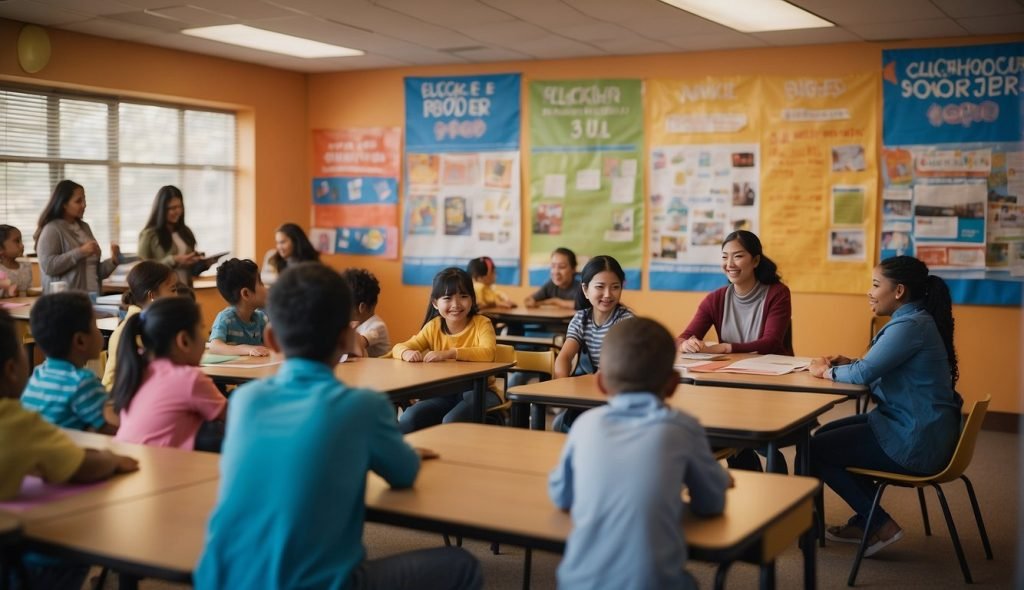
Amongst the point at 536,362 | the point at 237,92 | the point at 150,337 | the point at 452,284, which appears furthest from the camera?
the point at 237,92

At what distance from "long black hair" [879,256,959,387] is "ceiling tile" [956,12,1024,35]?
10.8ft

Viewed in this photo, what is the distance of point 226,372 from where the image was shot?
13.7 ft

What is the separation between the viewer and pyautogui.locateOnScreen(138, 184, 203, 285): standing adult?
295 inches

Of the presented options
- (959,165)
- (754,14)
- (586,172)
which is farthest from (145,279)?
(959,165)

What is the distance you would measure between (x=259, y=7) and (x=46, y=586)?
482 centimetres

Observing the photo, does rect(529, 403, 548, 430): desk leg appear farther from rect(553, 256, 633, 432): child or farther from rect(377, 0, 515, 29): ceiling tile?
rect(377, 0, 515, 29): ceiling tile

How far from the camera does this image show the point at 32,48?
279 inches

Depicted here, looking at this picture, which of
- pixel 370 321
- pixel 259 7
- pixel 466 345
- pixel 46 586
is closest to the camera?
pixel 46 586

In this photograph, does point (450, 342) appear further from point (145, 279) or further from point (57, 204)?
point (57, 204)

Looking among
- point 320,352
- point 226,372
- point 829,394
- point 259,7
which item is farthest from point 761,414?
point 259,7

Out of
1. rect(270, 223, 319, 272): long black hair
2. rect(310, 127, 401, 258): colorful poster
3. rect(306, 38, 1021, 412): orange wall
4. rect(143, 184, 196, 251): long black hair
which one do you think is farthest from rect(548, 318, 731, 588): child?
rect(310, 127, 401, 258): colorful poster

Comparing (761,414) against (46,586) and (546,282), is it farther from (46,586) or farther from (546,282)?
(546,282)

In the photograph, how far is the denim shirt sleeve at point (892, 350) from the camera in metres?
3.93

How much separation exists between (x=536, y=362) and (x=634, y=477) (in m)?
2.88
